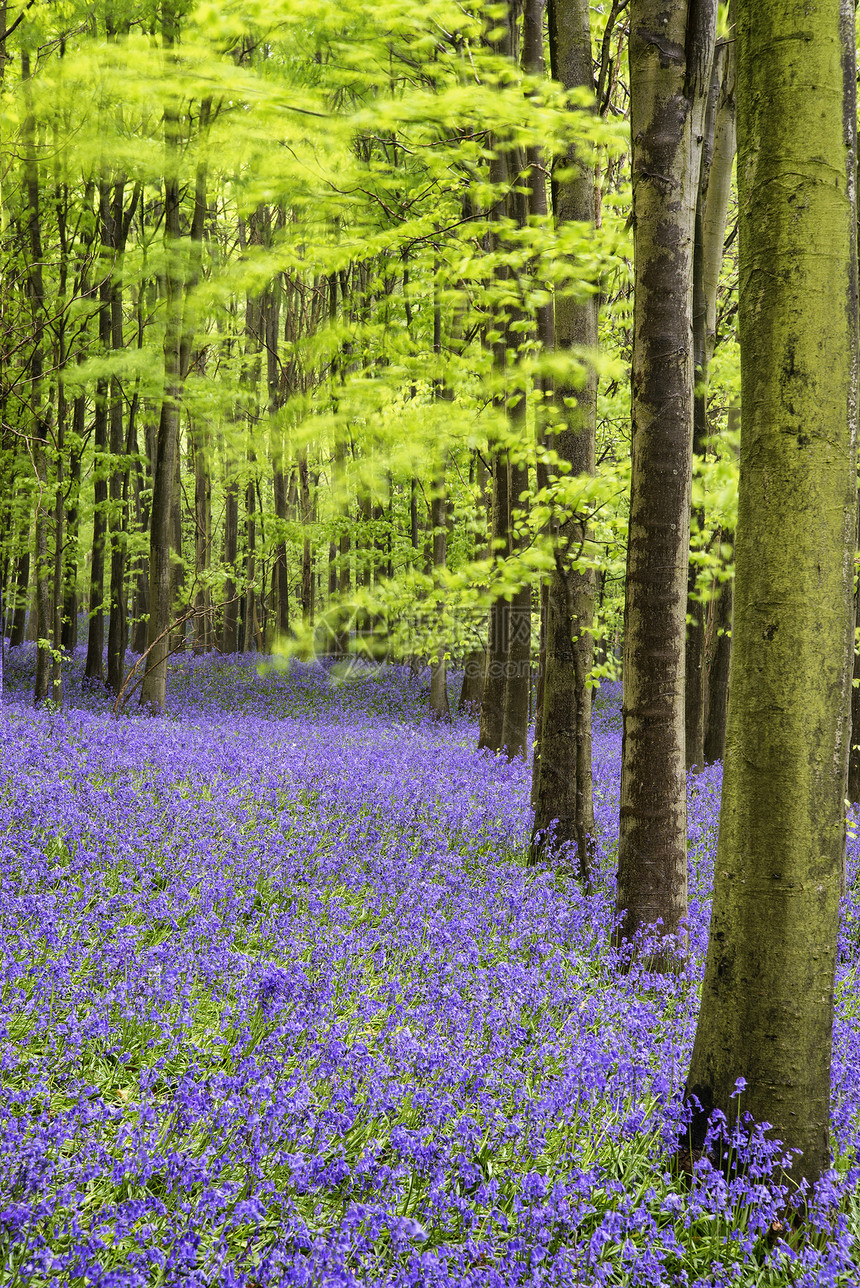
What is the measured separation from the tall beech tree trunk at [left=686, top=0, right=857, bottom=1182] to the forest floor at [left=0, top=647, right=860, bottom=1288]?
1.61 feet

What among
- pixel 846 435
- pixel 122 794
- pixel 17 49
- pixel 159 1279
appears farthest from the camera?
pixel 17 49

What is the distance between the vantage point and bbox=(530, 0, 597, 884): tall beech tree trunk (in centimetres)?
629

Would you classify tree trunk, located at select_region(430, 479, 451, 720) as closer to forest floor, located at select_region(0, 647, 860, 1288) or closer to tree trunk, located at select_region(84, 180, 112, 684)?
→ tree trunk, located at select_region(84, 180, 112, 684)

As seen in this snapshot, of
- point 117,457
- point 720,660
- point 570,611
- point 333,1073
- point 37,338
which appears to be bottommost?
point 333,1073

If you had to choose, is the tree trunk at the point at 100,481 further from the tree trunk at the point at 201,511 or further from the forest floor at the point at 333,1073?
the forest floor at the point at 333,1073

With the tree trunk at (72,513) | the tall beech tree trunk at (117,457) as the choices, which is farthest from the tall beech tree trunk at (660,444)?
the tree trunk at (72,513)

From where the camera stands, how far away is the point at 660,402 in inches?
190

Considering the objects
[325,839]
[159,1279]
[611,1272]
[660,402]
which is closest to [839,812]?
[611,1272]

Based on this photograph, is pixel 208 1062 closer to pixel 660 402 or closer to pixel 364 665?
pixel 660 402

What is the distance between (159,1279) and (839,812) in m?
2.38

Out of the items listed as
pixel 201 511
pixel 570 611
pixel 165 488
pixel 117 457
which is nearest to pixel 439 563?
pixel 165 488

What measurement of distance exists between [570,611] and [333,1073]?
4.19 m

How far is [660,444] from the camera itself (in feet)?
15.9

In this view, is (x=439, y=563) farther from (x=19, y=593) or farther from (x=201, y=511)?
(x=19, y=593)
